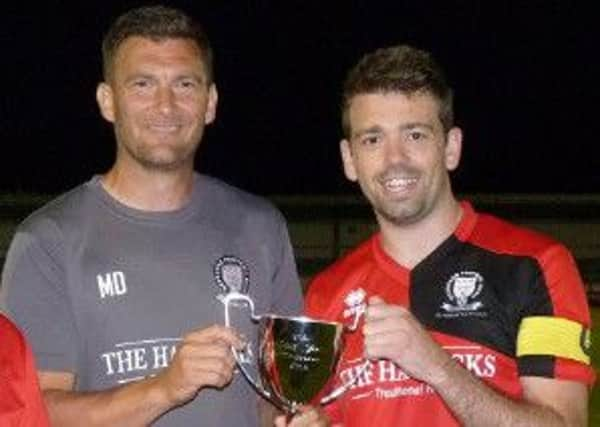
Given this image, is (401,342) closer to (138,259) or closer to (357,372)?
(357,372)

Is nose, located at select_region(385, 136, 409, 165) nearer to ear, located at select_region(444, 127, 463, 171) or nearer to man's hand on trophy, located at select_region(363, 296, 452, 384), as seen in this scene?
ear, located at select_region(444, 127, 463, 171)

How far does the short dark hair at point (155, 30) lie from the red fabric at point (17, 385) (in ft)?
4.36

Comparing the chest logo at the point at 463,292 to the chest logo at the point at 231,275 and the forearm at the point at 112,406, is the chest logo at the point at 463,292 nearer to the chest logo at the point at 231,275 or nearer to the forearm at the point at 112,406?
the chest logo at the point at 231,275

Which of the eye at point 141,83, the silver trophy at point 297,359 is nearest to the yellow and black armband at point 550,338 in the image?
the silver trophy at point 297,359

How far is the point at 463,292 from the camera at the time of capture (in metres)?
2.94

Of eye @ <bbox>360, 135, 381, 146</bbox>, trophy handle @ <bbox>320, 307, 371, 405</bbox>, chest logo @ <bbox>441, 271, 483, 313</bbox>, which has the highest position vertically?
eye @ <bbox>360, 135, 381, 146</bbox>

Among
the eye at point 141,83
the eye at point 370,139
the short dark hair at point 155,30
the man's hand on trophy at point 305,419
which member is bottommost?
the man's hand on trophy at point 305,419

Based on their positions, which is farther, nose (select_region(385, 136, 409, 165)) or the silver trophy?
nose (select_region(385, 136, 409, 165))

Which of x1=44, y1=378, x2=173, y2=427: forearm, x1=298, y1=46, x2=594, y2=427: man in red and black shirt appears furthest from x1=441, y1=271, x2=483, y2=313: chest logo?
x1=44, y1=378, x2=173, y2=427: forearm

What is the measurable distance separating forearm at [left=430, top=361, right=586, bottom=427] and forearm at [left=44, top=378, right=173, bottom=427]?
0.65 m

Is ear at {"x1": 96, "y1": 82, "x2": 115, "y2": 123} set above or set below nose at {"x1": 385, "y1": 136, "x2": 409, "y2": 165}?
above

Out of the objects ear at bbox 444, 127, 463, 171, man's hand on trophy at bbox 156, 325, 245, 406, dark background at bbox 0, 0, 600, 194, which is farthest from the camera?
dark background at bbox 0, 0, 600, 194

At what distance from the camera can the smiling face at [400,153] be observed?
289cm

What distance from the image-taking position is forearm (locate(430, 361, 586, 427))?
2646mm
